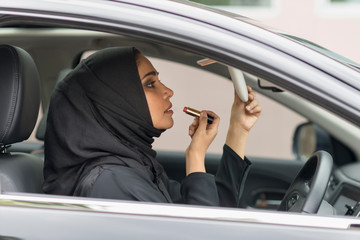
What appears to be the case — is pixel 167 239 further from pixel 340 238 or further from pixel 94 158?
pixel 94 158

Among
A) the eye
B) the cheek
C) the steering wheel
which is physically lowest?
the steering wheel

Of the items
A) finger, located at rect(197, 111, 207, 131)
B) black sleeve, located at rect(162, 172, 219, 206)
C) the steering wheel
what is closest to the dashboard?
the steering wheel

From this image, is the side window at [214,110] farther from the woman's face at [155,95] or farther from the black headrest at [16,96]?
the black headrest at [16,96]

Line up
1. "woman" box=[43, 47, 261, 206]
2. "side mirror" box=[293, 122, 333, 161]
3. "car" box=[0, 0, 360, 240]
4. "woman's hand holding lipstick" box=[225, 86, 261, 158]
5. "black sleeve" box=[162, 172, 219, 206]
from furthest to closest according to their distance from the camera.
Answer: "side mirror" box=[293, 122, 333, 161], "woman's hand holding lipstick" box=[225, 86, 261, 158], "black sleeve" box=[162, 172, 219, 206], "woman" box=[43, 47, 261, 206], "car" box=[0, 0, 360, 240]

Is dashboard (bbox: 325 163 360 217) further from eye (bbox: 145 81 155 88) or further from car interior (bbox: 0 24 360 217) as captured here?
eye (bbox: 145 81 155 88)

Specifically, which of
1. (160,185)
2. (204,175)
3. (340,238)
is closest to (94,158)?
(160,185)

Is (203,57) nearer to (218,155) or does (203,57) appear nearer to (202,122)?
(202,122)

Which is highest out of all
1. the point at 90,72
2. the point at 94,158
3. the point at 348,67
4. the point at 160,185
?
the point at 348,67

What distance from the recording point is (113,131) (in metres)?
1.85

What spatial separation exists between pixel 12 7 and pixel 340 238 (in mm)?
936

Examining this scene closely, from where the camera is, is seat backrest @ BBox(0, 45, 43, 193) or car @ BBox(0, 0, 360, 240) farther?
seat backrest @ BBox(0, 45, 43, 193)

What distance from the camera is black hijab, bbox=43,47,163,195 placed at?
179cm

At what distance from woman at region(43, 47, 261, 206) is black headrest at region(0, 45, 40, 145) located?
10 centimetres

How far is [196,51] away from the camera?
140 cm
